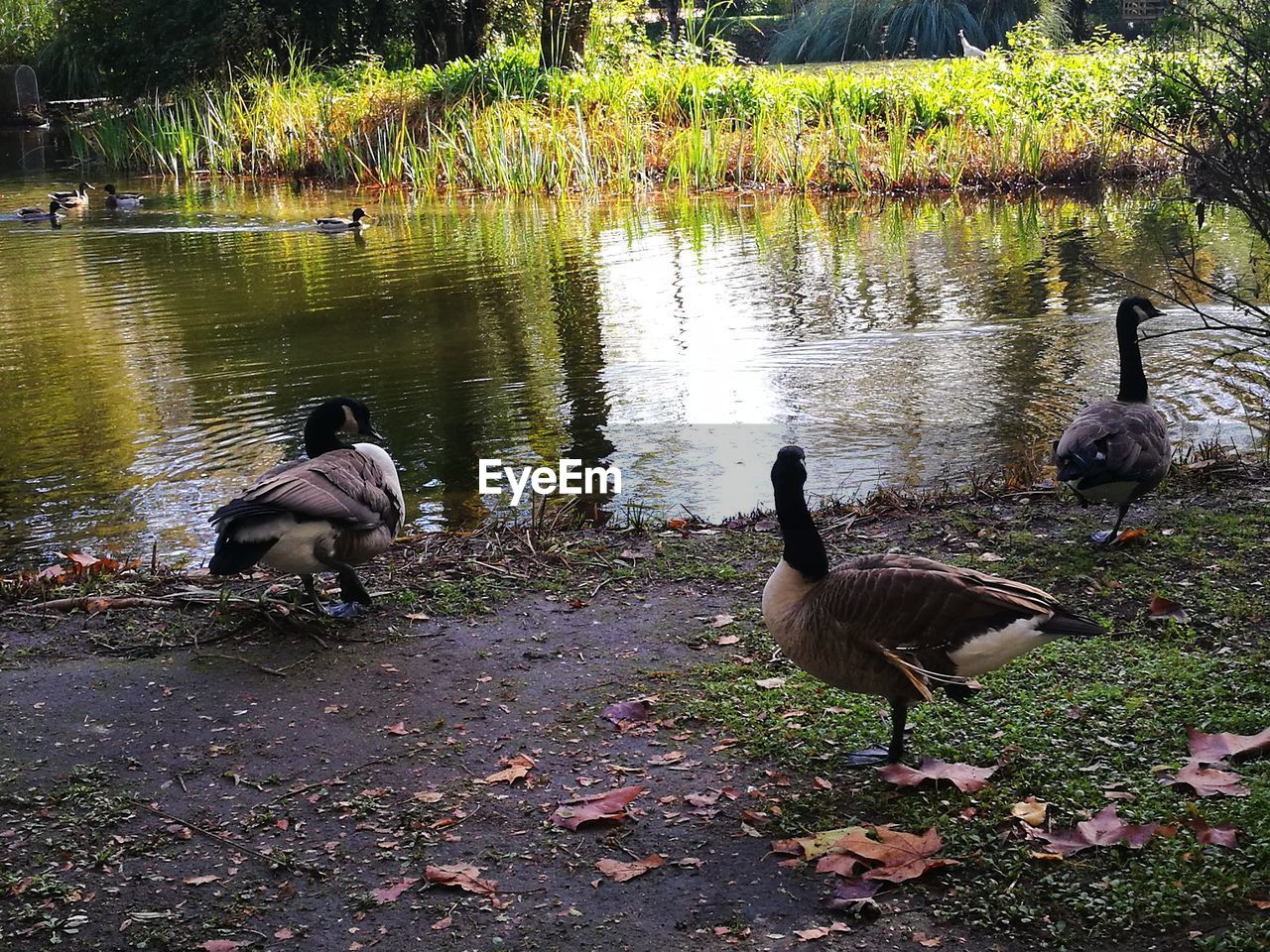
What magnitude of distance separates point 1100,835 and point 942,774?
583 mm

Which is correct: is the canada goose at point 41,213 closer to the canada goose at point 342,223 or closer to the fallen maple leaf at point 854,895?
the canada goose at point 342,223

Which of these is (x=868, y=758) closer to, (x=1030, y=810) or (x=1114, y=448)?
(x=1030, y=810)

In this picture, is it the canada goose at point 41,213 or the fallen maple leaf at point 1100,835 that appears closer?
the fallen maple leaf at point 1100,835

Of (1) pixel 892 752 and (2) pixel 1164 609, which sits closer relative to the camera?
(1) pixel 892 752

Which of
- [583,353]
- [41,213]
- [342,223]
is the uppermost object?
[41,213]

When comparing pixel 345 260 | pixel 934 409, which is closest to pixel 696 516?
pixel 934 409

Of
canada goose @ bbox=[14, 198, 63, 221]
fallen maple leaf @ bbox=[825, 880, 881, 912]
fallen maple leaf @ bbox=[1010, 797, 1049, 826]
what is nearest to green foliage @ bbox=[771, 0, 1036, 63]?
canada goose @ bbox=[14, 198, 63, 221]

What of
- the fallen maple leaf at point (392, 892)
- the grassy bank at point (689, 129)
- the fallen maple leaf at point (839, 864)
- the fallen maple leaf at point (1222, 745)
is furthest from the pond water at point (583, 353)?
the fallen maple leaf at point (392, 892)

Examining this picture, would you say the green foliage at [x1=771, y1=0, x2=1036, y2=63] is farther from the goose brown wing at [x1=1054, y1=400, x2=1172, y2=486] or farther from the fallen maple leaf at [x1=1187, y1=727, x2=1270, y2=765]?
the fallen maple leaf at [x1=1187, y1=727, x2=1270, y2=765]

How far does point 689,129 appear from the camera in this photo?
2503cm

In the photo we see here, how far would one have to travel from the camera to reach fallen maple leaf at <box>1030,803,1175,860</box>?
382 cm

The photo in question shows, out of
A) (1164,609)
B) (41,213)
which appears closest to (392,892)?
(1164,609)

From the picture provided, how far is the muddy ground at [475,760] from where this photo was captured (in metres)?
3.73

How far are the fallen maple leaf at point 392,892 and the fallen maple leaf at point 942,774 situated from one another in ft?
5.40
